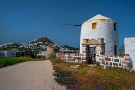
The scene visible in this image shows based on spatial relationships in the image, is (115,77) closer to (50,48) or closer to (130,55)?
(130,55)

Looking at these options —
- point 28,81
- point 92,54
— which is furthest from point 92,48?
point 28,81

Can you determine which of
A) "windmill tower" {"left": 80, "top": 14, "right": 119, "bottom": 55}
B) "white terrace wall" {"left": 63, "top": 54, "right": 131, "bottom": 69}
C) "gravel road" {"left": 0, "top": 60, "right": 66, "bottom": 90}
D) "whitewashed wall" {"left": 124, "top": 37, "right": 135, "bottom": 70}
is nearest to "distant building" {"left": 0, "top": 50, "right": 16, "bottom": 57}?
"windmill tower" {"left": 80, "top": 14, "right": 119, "bottom": 55}

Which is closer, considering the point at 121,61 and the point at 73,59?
the point at 121,61

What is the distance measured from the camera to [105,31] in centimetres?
2095

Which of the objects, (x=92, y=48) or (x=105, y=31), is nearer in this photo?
(x=92, y=48)

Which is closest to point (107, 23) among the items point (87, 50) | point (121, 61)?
point (87, 50)

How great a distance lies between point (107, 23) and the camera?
2114cm

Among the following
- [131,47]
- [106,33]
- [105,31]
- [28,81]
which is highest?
[105,31]

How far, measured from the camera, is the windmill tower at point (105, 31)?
20.9 metres

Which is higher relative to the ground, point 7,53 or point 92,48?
→ point 92,48

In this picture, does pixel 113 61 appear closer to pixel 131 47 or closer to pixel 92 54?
pixel 131 47

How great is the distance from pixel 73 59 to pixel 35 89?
12164mm

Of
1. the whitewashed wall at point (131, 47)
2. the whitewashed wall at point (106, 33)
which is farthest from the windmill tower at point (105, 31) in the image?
the whitewashed wall at point (131, 47)

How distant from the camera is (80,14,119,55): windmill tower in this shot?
20.9 m
